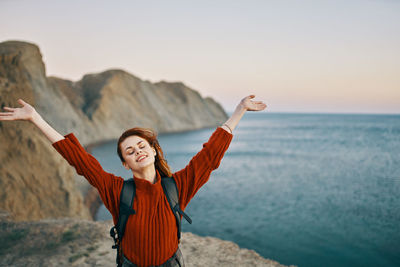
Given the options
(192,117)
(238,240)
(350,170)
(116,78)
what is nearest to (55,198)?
(238,240)

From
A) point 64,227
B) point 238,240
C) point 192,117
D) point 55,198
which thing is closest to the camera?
point 64,227

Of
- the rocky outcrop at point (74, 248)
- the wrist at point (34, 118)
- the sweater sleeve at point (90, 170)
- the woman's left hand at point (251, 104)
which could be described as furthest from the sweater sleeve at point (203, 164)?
the rocky outcrop at point (74, 248)

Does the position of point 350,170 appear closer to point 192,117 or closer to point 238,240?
point 238,240

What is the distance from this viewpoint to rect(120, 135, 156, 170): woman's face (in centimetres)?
197

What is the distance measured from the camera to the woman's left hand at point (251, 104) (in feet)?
6.76

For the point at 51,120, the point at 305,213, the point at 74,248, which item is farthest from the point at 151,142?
the point at 51,120

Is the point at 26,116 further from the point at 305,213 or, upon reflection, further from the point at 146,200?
the point at 305,213

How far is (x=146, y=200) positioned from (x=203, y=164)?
1.55ft

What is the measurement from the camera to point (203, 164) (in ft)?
6.61

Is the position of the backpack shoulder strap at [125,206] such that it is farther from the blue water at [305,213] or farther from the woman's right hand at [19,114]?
the blue water at [305,213]

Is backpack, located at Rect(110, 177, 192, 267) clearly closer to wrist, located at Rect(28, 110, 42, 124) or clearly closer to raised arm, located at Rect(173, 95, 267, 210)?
raised arm, located at Rect(173, 95, 267, 210)

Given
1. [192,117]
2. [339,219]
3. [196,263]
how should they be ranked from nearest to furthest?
[196,263]
[339,219]
[192,117]

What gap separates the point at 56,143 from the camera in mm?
1886

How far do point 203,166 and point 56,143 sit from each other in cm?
103
